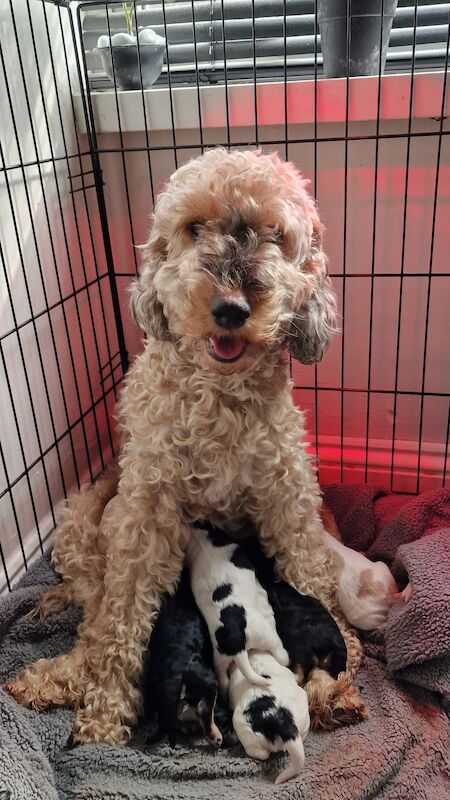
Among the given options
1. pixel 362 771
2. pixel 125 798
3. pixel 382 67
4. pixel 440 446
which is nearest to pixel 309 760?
pixel 362 771

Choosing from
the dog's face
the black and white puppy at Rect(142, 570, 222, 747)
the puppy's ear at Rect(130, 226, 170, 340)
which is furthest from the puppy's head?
the puppy's ear at Rect(130, 226, 170, 340)

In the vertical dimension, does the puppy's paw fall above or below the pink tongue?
below

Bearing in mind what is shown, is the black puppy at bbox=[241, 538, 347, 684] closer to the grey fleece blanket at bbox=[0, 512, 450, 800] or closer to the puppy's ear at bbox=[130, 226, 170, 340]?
the grey fleece blanket at bbox=[0, 512, 450, 800]

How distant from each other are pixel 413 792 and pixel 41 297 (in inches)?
70.0

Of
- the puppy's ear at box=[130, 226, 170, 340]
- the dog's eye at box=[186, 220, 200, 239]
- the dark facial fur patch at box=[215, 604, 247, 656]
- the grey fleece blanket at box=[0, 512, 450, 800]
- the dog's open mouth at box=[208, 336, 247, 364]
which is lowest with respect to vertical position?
the grey fleece blanket at box=[0, 512, 450, 800]

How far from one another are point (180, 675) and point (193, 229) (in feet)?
3.42

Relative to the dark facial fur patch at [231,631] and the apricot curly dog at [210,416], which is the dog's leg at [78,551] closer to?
the apricot curly dog at [210,416]

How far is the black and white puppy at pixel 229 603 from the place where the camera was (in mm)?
1628

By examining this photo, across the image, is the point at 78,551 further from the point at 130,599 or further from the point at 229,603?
the point at 229,603

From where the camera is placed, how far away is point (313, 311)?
1.69 m

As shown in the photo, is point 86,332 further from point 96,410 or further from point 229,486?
point 229,486

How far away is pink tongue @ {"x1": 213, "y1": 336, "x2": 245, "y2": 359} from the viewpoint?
1.53 m

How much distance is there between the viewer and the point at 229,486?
180 cm

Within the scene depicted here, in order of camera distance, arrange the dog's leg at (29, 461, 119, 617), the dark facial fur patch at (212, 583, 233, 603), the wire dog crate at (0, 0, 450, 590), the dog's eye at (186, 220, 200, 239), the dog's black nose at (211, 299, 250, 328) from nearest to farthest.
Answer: the dog's black nose at (211, 299, 250, 328), the dog's eye at (186, 220, 200, 239), the dark facial fur patch at (212, 583, 233, 603), the dog's leg at (29, 461, 119, 617), the wire dog crate at (0, 0, 450, 590)
